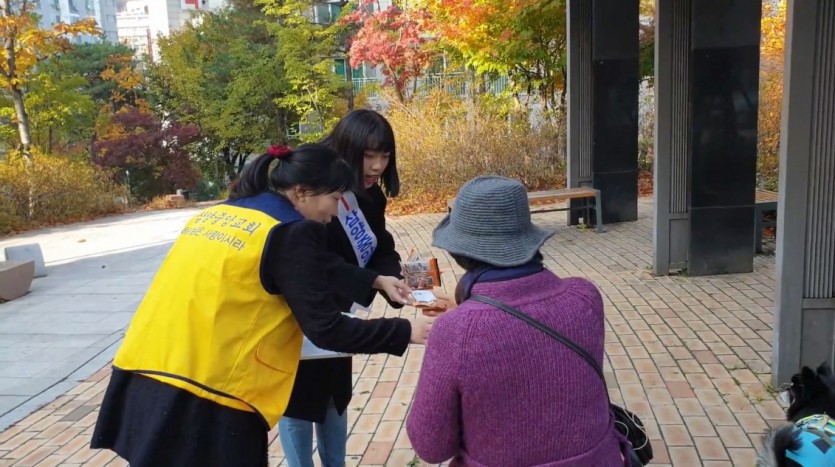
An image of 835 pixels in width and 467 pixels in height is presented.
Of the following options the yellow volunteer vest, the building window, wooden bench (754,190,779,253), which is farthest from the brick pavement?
the building window

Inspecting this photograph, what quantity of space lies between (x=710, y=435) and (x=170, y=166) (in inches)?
793

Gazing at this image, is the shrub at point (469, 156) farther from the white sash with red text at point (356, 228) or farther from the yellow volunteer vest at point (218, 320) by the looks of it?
the yellow volunteer vest at point (218, 320)

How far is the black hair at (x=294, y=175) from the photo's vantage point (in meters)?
1.85

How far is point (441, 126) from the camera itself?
42.2 ft

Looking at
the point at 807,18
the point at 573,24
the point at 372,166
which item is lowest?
the point at 372,166

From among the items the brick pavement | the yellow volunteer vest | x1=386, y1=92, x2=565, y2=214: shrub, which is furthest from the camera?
x1=386, y1=92, x2=565, y2=214: shrub

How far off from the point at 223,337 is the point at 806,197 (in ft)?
11.0

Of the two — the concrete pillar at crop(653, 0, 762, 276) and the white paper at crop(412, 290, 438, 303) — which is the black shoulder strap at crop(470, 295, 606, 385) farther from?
the concrete pillar at crop(653, 0, 762, 276)

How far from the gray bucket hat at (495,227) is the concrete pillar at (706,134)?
5139mm

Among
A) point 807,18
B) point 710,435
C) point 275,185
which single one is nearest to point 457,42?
point 807,18

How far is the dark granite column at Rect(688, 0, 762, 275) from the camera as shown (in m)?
6.01

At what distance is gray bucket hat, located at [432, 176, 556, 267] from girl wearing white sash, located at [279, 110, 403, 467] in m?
0.78

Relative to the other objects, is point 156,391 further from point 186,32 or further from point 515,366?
point 186,32

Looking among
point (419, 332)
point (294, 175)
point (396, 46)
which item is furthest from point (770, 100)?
point (294, 175)
